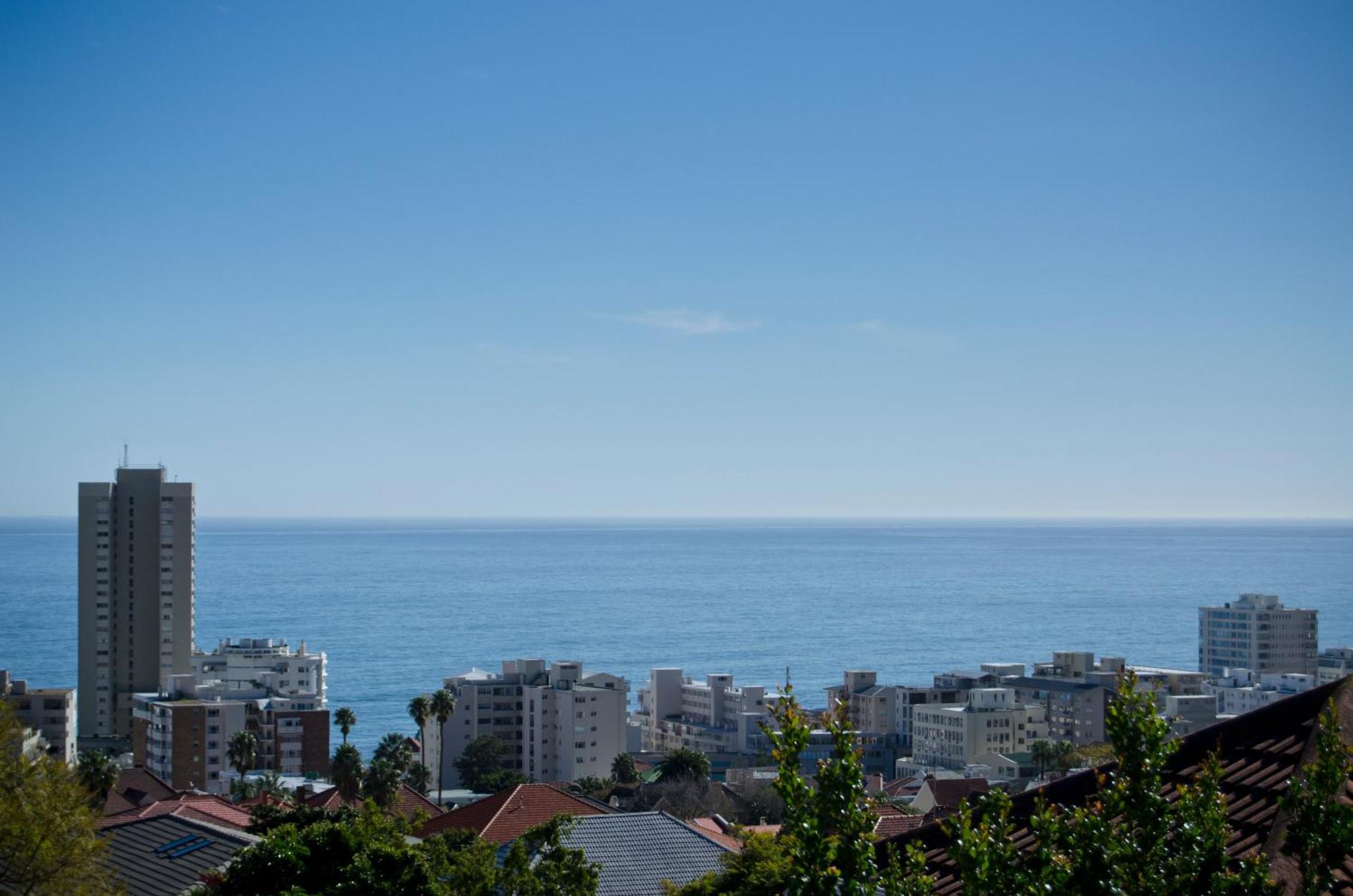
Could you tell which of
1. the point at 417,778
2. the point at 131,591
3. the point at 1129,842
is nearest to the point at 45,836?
the point at 1129,842

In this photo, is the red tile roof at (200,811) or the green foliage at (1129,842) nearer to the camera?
the green foliage at (1129,842)

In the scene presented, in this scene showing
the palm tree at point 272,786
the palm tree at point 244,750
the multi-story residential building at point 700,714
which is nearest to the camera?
the palm tree at point 272,786

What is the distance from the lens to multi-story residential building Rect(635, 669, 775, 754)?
85062 mm

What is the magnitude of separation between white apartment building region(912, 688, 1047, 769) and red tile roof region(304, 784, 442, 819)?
1539 inches

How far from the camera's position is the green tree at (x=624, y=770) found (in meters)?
68.2

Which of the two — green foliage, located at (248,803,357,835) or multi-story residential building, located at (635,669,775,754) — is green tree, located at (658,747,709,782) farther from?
green foliage, located at (248,803,357,835)

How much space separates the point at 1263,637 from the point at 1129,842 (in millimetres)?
120946

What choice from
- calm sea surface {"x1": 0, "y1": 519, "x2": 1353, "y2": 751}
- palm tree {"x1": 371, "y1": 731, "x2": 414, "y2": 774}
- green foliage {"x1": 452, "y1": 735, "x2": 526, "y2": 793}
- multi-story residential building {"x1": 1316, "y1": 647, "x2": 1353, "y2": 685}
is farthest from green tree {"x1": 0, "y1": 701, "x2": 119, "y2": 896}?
multi-story residential building {"x1": 1316, "y1": 647, "x2": 1353, "y2": 685}

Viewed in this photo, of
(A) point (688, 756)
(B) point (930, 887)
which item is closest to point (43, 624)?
(A) point (688, 756)

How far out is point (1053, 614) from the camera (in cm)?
15988

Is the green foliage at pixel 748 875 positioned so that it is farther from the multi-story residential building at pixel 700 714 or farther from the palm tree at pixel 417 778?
the multi-story residential building at pixel 700 714

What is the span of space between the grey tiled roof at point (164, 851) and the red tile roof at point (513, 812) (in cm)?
621

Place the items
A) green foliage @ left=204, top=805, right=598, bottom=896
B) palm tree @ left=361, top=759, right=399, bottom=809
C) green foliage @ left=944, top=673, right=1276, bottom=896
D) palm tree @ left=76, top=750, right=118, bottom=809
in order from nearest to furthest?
green foliage @ left=944, top=673, right=1276, bottom=896 < green foliage @ left=204, top=805, right=598, bottom=896 < palm tree @ left=76, top=750, right=118, bottom=809 < palm tree @ left=361, top=759, right=399, bottom=809

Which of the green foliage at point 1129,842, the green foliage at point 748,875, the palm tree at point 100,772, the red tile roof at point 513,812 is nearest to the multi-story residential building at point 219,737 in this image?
the palm tree at point 100,772
